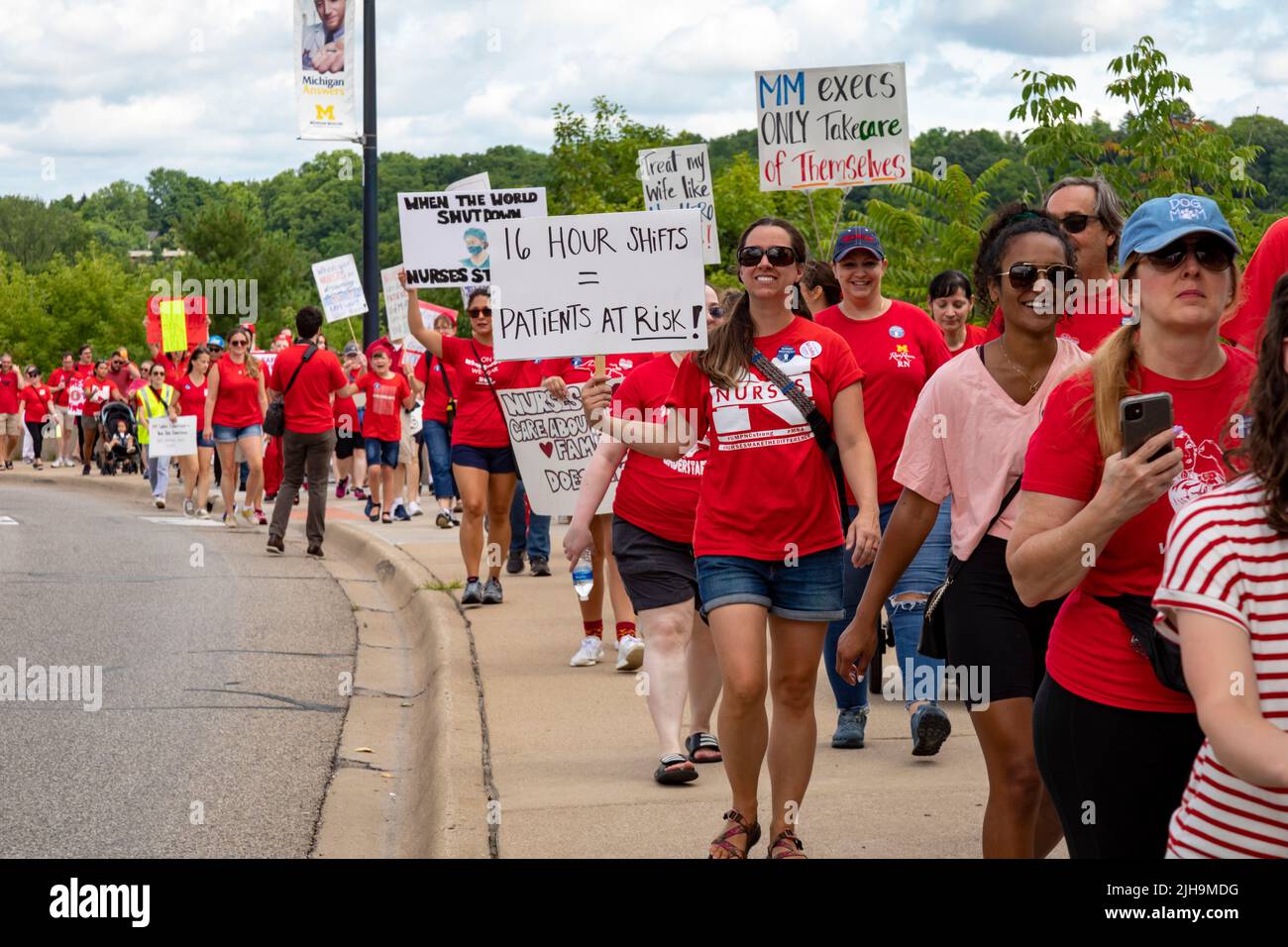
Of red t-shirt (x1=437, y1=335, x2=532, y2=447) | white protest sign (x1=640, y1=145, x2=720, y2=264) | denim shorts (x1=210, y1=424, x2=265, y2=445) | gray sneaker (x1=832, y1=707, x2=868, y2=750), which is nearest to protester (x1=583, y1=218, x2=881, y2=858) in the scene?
A: gray sneaker (x1=832, y1=707, x2=868, y2=750)

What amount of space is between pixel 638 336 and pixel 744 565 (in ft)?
6.02

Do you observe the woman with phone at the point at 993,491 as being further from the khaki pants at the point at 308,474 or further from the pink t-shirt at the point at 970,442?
the khaki pants at the point at 308,474

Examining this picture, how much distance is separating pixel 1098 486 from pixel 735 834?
7.79 ft

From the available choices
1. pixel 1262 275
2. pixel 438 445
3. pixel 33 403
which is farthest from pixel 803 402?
pixel 33 403

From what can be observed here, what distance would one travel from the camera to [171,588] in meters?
14.0

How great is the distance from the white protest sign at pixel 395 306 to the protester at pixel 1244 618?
18.0 metres

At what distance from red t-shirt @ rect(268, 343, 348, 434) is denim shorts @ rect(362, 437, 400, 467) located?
A: 2821 mm

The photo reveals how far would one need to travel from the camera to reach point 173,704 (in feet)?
29.5

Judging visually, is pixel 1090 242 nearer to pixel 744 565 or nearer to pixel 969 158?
pixel 744 565

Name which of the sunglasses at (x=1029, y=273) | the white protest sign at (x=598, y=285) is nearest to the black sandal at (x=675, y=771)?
the white protest sign at (x=598, y=285)

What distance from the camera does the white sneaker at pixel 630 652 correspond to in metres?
9.62

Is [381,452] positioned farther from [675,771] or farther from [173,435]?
[675,771]

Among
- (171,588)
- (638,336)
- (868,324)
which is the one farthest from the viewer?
(171,588)
